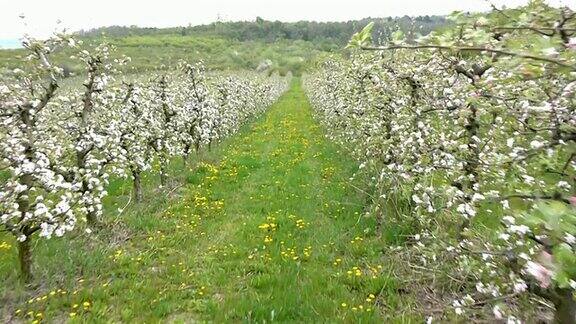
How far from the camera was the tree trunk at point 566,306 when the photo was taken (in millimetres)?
3477

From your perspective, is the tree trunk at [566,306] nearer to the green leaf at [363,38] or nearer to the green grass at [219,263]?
the green grass at [219,263]

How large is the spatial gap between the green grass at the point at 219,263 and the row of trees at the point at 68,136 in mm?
538

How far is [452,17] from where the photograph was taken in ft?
8.58

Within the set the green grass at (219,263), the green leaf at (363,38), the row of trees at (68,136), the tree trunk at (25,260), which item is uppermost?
the green leaf at (363,38)

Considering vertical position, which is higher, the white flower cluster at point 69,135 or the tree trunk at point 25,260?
the white flower cluster at point 69,135

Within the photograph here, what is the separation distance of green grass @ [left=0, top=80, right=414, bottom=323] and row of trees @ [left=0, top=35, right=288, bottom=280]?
1.76 feet

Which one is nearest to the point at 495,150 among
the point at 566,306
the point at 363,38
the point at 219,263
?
the point at 566,306

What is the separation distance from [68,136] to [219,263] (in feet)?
11.1

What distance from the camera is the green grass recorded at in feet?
19.4

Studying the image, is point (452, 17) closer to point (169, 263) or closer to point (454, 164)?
point (454, 164)

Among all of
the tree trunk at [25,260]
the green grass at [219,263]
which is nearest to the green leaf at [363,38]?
the green grass at [219,263]

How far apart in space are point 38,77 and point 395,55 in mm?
5239

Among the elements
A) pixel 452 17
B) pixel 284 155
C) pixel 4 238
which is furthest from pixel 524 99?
pixel 284 155

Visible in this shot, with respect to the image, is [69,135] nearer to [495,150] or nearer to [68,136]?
[68,136]
